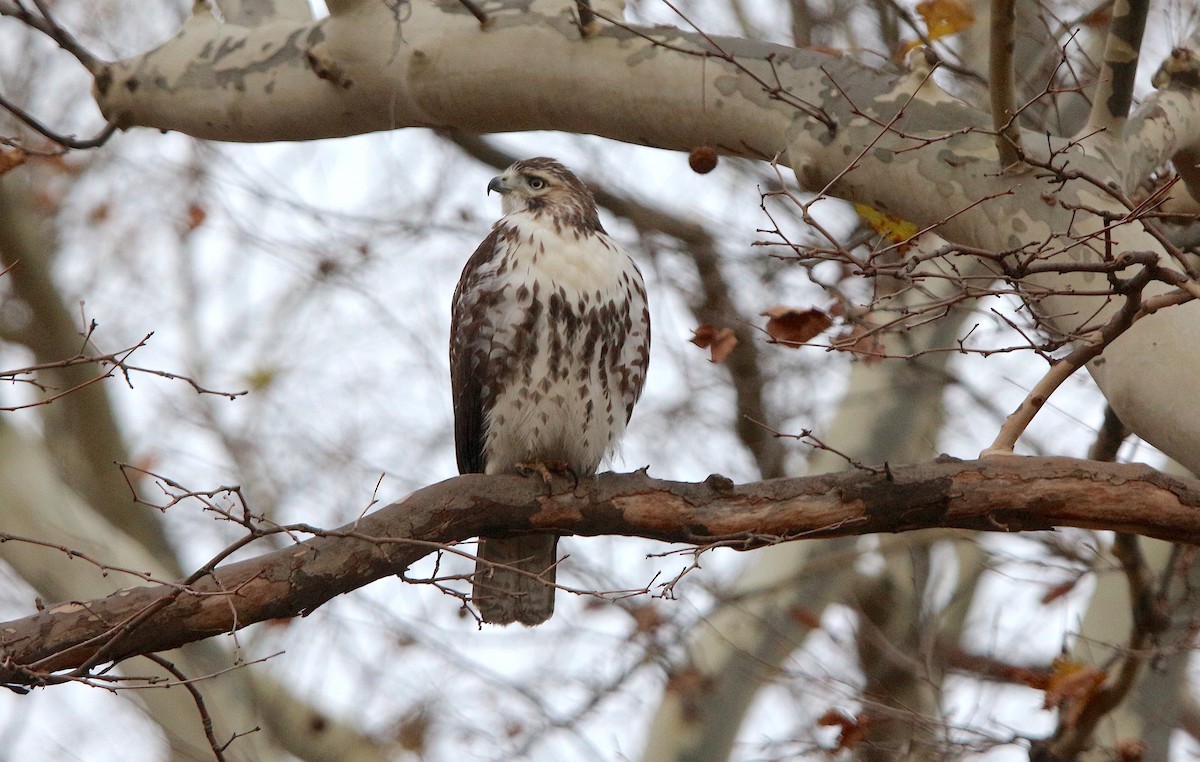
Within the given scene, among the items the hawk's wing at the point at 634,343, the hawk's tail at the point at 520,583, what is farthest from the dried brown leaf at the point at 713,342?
the hawk's tail at the point at 520,583

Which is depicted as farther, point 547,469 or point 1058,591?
point 1058,591

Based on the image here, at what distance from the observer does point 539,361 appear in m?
4.29

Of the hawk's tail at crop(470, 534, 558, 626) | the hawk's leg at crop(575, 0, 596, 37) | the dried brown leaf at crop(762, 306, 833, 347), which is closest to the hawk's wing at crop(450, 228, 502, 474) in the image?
the hawk's tail at crop(470, 534, 558, 626)

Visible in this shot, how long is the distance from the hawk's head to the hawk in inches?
2.8

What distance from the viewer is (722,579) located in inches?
262

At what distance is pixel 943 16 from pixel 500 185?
1.71m

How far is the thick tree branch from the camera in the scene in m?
3.02

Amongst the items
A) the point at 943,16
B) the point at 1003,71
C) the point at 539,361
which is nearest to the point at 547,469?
the point at 539,361

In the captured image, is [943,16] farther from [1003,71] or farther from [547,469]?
[547,469]

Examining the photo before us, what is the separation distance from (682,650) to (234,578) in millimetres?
3340

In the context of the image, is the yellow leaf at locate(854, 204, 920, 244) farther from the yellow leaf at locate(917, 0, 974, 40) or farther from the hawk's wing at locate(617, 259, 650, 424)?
the hawk's wing at locate(617, 259, 650, 424)

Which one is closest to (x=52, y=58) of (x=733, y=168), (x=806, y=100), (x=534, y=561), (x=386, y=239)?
(x=386, y=239)

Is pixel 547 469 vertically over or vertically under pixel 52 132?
under

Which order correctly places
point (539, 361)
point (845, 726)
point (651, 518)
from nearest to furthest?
point (651, 518) < point (539, 361) < point (845, 726)
